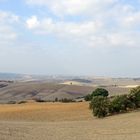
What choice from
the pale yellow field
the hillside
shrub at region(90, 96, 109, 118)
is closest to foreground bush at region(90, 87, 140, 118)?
shrub at region(90, 96, 109, 118)

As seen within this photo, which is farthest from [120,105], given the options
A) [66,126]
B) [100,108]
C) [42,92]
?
[42,92]

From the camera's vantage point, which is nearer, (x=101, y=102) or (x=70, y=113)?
(x=101, y=102)

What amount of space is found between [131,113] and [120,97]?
11.3ft

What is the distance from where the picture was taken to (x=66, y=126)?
2884 centimetres

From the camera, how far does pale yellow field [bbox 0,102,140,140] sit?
72.3ft

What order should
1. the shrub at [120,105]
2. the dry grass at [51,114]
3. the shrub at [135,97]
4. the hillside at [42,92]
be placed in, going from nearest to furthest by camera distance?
the shrub at [120,105], the shrub at [135,97], the dry grass at [51,114], the hillside at [42,92]

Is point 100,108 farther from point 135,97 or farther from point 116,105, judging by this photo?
point 135,97

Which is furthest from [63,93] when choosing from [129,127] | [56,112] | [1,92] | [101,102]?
[129,127]

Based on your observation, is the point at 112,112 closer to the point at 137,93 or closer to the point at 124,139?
the point at 137,93

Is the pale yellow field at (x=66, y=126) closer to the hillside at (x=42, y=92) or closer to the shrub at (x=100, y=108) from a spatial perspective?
the shrub at (x=100, y=108)

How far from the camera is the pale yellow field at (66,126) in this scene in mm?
22036

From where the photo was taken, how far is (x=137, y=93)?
37.2 m

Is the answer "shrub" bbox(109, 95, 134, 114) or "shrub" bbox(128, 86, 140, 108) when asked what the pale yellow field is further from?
"shrub" bbox(128, 86, 140, 108)

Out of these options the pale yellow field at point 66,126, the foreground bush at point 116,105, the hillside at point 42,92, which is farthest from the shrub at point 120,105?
the hillside at point 42,92
